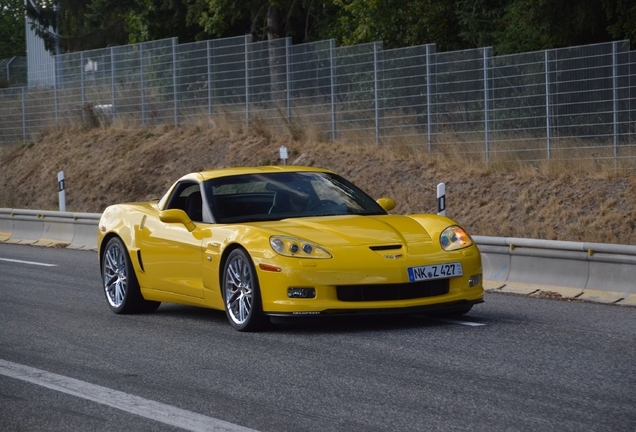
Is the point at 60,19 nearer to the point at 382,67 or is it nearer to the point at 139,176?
the point at 139,176

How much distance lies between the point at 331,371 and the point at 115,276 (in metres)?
4.21

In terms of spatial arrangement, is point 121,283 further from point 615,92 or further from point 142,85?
point 142,85

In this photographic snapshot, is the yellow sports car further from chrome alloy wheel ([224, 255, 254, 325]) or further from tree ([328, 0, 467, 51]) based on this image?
tree ([328, 0, 467, 51])

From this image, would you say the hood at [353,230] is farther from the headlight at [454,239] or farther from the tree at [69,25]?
the tree at [69,25]

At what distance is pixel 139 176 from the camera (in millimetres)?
26688

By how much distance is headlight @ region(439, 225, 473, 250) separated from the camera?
8.70 meters

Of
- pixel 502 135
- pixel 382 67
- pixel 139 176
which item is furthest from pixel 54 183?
pixel 502 135

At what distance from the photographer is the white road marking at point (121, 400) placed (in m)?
5.46

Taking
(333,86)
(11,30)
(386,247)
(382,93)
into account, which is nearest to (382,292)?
(386,247)

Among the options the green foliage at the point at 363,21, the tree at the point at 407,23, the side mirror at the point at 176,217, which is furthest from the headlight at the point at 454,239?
the tree at the point at 407,23

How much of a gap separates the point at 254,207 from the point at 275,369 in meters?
2.70

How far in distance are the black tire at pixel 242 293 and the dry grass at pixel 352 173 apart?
27.4ft

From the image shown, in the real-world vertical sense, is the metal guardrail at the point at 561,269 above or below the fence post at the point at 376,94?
below

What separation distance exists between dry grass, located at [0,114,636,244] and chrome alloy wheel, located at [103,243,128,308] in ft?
25.4
